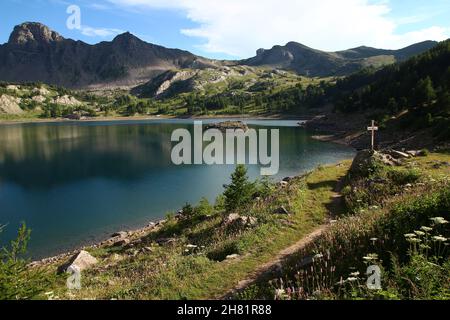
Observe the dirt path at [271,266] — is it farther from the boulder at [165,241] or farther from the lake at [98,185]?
the lake at [98,185]

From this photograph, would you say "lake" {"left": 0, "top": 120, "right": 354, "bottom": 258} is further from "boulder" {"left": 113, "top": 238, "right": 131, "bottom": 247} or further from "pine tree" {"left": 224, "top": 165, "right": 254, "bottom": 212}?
"pine tree" {"left": 224, "top": 165, "right": 254, "bottom": 212}

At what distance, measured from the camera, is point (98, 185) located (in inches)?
2717

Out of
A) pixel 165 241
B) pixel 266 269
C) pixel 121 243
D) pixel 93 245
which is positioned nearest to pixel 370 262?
pixel 266 269

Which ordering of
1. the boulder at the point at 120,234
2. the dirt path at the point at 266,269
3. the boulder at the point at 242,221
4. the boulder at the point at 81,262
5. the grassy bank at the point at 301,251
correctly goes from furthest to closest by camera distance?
1. the boulder at the point at 120,234
2. the boulder at the point at 81,262
3. the boulder at the point at 242,221
4. the dirt path at the point at 266,269
5. the grassy bank at the point at 301,251

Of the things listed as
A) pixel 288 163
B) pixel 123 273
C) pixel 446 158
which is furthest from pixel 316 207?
pixel 288 163

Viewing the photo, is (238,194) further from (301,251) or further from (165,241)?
(301,251)

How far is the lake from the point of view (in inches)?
1821

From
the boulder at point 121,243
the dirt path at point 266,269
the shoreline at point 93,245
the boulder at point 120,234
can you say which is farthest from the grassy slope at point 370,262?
the boulder at point 120,234

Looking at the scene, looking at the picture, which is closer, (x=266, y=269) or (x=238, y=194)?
(x=266, y=269)

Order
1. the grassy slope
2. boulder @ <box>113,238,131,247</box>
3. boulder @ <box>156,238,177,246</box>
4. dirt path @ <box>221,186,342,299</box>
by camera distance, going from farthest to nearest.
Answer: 1. boulder @ <box>113,238,131,247</box>
2. boulder @ <box>156,238,177,246</box>
3. dirt path @ <box>221,186,342,299</box>
4. the grassy slope

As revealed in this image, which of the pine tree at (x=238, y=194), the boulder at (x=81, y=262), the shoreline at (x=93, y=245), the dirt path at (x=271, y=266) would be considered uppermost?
the dirt path at (x=271, y=266)

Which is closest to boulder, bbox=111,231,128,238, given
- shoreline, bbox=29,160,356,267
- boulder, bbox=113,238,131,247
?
shoreline, bbox=29,160,356,267

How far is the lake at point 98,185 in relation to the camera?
46.2m

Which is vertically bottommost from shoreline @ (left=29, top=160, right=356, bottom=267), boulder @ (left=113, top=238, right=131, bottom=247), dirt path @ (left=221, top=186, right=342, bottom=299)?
shoreline @ (left=29, top=160, right=356, bottom=267)
